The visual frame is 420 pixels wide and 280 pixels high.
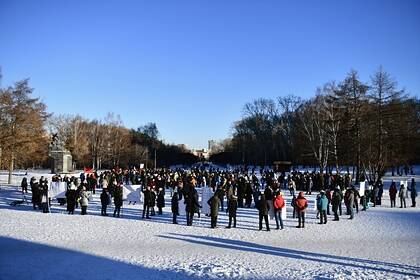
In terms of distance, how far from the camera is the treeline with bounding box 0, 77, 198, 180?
39.3 meters

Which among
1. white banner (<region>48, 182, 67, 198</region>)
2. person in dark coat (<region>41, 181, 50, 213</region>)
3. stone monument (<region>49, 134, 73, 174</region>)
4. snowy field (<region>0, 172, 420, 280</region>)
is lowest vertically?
snowy field (<region>0, 172, 420, 280</region>)

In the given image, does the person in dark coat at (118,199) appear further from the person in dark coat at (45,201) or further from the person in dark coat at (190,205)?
the person in dark coat at (45,201)

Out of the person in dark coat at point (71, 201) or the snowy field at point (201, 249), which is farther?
the person in dark coat at point (71, 201)

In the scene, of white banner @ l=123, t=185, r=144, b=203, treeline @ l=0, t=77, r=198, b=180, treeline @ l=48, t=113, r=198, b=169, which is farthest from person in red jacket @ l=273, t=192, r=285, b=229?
treeline @ l=48, t=113, r=198, b=169

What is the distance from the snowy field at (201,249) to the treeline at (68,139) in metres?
22.1

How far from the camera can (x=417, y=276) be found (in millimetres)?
9906

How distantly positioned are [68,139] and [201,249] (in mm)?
70568

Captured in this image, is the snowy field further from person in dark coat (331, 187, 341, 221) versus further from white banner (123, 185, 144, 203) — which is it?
white banner (123, 185, 144, 203)

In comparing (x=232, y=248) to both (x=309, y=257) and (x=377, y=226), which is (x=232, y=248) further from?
(x=377, y=226)

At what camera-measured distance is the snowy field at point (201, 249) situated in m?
10.1

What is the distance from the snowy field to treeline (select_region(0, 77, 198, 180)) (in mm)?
22130

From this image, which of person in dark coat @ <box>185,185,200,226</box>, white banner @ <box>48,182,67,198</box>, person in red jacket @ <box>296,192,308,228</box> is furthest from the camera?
white banner @ <box>48,182,67,198</box>

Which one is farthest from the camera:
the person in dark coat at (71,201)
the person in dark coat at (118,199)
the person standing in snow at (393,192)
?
the person standing in snow at (393,192)

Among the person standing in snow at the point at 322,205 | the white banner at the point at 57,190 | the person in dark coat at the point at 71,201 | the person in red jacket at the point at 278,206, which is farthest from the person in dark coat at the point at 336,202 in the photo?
the white banner at the point at 57,190
